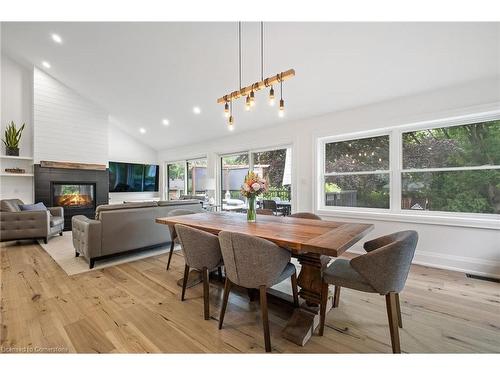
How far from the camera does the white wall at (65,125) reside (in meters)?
5.32

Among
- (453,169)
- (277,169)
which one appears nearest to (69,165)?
(277,169)

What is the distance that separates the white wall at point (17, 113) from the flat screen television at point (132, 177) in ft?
6.01

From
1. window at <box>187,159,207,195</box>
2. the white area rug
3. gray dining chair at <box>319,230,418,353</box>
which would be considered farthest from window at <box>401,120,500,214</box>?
window at <box>187,159,207,195</box>

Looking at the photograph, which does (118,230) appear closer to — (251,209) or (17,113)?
(251,209)

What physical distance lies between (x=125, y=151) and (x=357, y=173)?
681 cm

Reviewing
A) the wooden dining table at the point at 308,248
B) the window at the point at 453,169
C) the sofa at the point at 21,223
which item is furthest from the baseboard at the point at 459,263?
the sofa at the point at 21,223

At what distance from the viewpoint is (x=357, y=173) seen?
3824 mm

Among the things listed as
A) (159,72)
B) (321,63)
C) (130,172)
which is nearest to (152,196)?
(130,172)

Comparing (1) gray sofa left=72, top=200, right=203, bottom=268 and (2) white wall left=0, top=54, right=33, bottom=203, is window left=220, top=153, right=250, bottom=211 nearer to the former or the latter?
(1) gray sofa left=72, top=200, right=203, bottom=268

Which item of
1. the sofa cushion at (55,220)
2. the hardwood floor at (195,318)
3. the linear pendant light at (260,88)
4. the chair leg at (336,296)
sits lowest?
the hardwood floor at (195,318)

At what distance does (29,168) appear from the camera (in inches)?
219

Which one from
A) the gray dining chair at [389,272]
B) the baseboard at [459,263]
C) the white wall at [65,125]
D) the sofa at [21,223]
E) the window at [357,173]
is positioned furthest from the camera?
the white wall at [65,125]

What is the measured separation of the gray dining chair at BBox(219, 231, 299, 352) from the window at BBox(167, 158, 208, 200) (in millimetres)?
4572

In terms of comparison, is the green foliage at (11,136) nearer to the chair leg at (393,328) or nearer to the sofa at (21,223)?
the sofa at (21,223)
